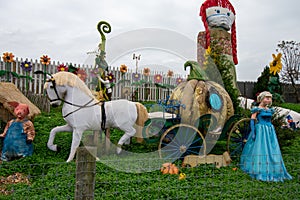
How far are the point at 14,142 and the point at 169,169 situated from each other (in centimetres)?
250

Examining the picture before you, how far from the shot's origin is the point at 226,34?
9.66 m

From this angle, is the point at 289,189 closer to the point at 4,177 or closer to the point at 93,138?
the point at 93,138

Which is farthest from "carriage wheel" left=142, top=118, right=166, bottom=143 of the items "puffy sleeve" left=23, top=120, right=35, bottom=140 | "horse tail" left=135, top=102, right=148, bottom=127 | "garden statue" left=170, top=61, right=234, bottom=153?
"puffy sleeve" left=23, top=120, right=35, bottom=140

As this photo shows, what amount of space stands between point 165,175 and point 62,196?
Result: 1.48 metres

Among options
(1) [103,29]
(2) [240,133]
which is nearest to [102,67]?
(1) [103,29]

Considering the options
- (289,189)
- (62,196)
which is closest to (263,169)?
(289,189)

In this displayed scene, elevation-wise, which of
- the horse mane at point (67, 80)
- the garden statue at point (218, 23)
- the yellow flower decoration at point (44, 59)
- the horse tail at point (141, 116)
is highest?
the garden statue at point (218, 23)

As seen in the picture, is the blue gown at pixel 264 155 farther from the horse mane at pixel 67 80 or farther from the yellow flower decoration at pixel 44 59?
the yellow flower decoration at pixel 44 59

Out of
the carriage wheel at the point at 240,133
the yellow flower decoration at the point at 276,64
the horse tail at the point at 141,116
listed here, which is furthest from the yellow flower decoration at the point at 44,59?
the yellow flower decoration at the point at 276,64

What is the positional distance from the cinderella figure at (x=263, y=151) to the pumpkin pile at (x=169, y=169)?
3.54 ft

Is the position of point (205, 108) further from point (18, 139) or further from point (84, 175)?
point (18, 139)

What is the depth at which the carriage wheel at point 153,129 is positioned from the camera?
188 inches

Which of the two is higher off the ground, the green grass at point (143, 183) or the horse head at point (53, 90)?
the horse head at point (53, 90)

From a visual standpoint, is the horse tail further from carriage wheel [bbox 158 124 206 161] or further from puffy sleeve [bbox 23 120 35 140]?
puffy sleeve [bbox 23 120 35 140]
